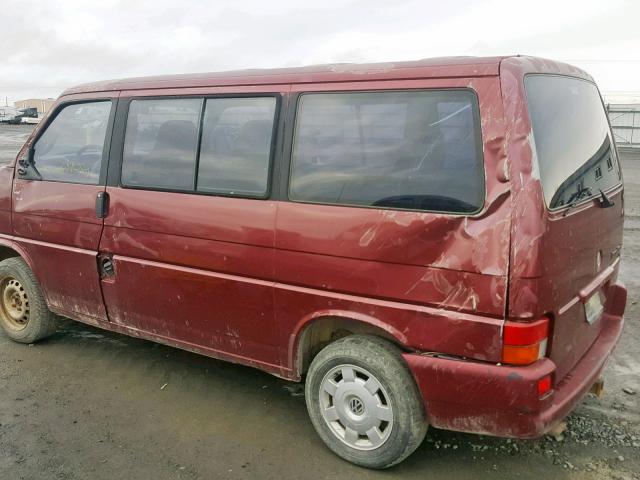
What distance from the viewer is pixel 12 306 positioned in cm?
483

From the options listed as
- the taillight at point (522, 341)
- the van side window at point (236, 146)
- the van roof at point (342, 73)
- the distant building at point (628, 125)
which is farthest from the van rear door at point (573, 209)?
the distant building at point (628, 125)

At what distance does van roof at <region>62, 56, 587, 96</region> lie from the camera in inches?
104

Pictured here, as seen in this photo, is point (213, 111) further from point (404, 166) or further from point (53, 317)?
point (53, 317)

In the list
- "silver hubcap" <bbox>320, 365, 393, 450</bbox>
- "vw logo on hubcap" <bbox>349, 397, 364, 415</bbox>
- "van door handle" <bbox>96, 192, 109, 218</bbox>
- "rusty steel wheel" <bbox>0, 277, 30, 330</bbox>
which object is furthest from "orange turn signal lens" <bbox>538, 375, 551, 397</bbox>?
"rusty steel wheel" <bbox>0, 277, 30, 330</bbox>

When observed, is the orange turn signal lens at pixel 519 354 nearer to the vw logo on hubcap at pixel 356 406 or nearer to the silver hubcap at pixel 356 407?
the silver hubcap at pixel 356 407

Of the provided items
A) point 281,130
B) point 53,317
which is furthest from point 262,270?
point 53,317

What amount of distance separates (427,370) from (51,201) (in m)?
2.99

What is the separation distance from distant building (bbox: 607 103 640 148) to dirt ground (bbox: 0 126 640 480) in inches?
1048

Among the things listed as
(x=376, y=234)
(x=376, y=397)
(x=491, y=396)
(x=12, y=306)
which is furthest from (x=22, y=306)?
(x=491, y=396)

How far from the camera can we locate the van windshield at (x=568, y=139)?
2.57 m

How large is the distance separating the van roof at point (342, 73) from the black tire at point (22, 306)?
1.70 meters

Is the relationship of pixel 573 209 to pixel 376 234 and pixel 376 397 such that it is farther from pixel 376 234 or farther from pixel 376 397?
pixel 376 397

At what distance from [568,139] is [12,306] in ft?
14.3

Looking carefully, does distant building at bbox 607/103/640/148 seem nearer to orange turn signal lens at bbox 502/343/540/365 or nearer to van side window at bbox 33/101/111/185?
van side window at bbox 33/101/111/185
